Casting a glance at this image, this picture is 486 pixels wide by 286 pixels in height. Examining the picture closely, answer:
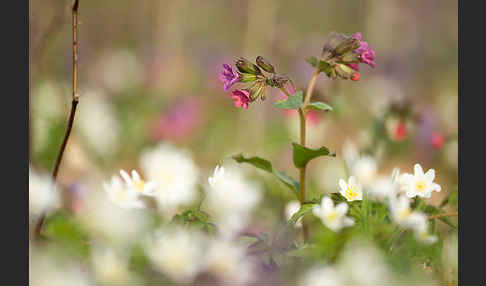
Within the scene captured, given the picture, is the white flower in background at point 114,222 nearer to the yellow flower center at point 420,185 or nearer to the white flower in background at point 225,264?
the white flower in background at point 225,264

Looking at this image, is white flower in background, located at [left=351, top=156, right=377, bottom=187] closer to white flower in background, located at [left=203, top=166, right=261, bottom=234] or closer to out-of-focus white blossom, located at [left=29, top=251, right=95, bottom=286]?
white flower in background, located at [left=203, top=166, right=261, bottom=234]

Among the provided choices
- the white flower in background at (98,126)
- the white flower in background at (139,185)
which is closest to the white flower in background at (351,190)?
the white flower in background at (139,185)

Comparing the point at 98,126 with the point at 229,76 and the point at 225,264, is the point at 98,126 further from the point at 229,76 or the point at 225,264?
the point at 225,264

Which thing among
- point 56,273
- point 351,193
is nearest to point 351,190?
point 351,193

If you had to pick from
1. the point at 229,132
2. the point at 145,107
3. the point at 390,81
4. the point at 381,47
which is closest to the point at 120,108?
the point at 145,107

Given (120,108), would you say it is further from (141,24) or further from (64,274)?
(64,274)

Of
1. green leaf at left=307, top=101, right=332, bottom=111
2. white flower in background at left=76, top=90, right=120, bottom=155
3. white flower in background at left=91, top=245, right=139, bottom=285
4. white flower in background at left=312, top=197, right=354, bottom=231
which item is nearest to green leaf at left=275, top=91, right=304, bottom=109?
green leaf at left=307, top=101, right=332, bottom=111
